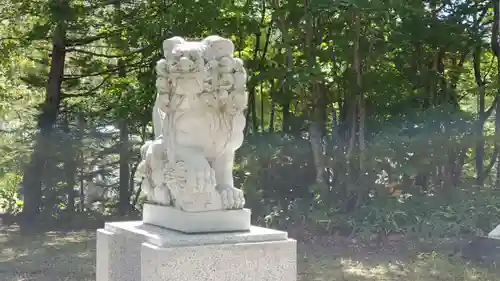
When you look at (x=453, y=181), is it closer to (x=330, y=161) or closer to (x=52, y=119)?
(x=330, y=161)

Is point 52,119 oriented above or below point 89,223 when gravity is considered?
above

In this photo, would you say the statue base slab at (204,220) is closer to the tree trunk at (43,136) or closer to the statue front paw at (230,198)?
the statue front paw at (230,198)

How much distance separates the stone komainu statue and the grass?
8.46ft

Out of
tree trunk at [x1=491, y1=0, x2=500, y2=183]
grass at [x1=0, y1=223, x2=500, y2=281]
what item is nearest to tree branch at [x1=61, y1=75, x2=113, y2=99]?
grass at [x1=0, y1=223, x2=500, y2=281]

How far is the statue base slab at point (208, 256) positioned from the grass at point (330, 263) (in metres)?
2.53

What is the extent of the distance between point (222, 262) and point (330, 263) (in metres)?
3.56

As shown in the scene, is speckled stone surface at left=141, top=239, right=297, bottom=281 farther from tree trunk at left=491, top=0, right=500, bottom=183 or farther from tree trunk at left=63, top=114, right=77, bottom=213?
tree trunk at left=63, top=114, right=77, bottom=213

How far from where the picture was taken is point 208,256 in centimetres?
339

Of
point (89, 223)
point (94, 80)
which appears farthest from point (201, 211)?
point (94, 80)

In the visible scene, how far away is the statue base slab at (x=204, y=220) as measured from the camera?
140 inches

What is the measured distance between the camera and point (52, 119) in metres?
10.3

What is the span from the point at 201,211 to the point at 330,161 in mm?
5793

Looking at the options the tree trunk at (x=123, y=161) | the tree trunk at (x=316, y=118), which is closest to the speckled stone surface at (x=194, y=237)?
the tree trunk at (x=316, y=118)

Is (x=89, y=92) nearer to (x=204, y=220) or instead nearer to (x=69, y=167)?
(x=69, y=167)
